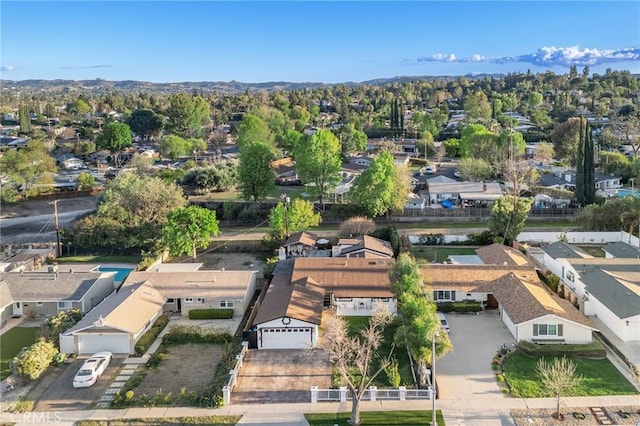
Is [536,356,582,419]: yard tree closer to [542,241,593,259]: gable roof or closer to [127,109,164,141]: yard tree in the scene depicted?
[542,241,593,259]: gable roof

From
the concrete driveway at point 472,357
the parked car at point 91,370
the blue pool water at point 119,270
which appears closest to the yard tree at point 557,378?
the concrete driveway at point 472,357

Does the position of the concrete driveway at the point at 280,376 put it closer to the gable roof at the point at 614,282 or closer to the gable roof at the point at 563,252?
the gable roof at the point at 614,282

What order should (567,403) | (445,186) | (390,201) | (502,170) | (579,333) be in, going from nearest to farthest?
(567,403) → (579,333) → (390,201) → (445,186) → (502,170)

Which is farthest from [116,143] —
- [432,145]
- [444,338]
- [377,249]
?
[444,338]

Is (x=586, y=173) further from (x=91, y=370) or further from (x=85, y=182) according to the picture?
(x=85, y=182)

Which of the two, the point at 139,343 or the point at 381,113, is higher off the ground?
the point at 381,113

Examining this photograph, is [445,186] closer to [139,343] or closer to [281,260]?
[281,260]

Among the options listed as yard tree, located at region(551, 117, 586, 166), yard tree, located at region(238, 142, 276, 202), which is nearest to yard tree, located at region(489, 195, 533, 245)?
yard tree, located at region(238, 142, 276, 202)
